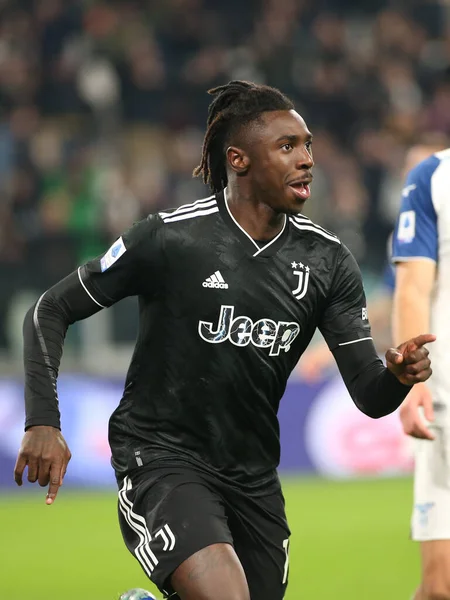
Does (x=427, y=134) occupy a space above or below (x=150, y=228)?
above

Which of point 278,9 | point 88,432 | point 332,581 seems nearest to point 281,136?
point 332,581

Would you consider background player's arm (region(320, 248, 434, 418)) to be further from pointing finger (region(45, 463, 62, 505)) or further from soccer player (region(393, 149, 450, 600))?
pointing finger (region(45, 463, 62, 505))

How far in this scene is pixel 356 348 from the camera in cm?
457

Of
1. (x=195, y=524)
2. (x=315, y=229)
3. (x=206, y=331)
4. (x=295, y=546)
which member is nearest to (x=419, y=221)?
(x=315, y=229)

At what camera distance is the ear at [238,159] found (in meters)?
4.59

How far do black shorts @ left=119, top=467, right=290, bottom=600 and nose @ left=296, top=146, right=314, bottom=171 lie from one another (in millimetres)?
1163

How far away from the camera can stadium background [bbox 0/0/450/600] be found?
359 inches

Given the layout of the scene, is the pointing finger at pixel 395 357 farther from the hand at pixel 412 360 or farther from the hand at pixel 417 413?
the hand at pixel 417 413

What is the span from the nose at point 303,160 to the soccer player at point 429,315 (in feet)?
2.73

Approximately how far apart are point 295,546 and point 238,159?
506 centimetres

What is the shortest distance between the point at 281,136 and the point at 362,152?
1055 centimetres

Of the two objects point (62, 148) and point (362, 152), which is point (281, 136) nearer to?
point (62, 148)

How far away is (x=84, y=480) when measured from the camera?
11.5 metres

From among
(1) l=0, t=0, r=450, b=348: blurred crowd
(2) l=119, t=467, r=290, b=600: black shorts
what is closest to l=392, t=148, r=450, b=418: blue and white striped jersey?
(2) l=119, t=467, r=290, b=600: black shorts
